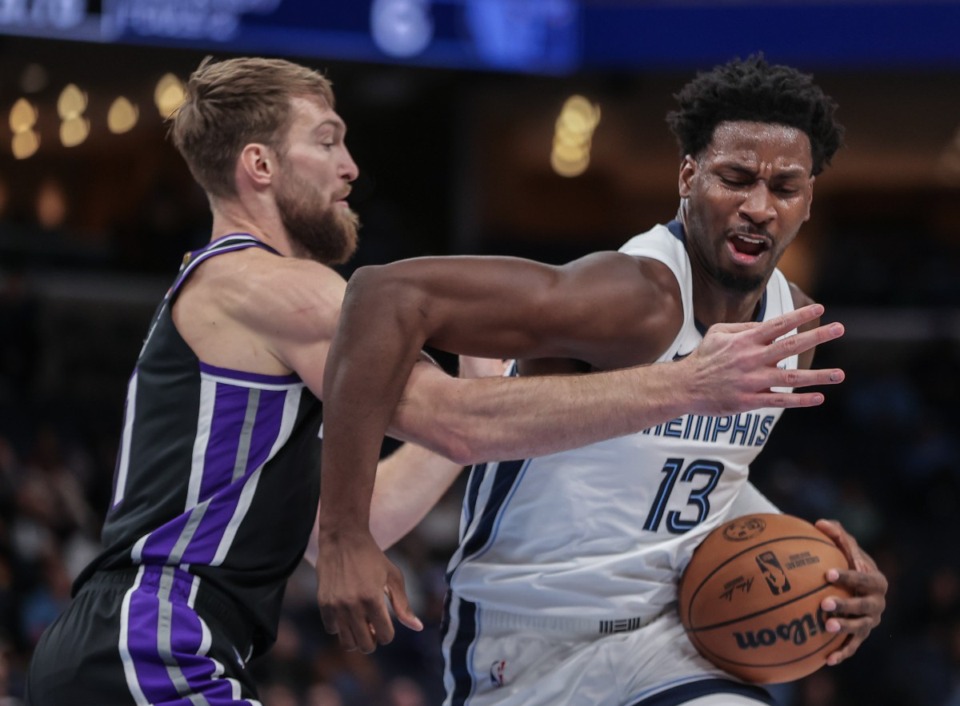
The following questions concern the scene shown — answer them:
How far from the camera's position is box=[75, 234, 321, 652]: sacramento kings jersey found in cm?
313

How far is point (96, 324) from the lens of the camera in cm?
1355

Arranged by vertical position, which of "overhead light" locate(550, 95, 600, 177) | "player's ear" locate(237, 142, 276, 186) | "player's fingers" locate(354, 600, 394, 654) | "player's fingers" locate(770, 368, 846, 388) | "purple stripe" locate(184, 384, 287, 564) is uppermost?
"player's ear" locate(237, 142, 276, 186)

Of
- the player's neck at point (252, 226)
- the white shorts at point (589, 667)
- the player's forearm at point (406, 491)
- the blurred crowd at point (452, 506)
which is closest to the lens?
the white shorts at point (589, 667)

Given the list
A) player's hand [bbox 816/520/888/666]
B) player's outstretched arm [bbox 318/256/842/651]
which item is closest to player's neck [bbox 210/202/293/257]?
player's outstretched arm [bbox 318/256/842/651]

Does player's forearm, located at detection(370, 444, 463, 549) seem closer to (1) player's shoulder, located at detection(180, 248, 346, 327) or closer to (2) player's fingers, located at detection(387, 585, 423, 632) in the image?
(1) player's shoulder, located at detection(180, 248, 346, 327)

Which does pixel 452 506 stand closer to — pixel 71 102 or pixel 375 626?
pixel 71 102

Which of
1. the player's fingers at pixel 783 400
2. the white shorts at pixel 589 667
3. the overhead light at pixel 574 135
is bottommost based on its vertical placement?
the overhead light at pixel 574 135

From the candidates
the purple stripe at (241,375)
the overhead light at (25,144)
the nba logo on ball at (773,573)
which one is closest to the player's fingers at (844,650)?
the nba logo on ball at (773,573)

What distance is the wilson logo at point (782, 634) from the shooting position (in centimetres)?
337

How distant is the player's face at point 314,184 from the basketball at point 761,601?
51.4 inches

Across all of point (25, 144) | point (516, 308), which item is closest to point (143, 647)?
point (516, 308)

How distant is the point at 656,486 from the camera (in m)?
3.43

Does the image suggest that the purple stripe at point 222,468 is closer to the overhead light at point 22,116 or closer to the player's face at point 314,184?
the player's face at point 314,184

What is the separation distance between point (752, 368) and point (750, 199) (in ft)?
2.18
